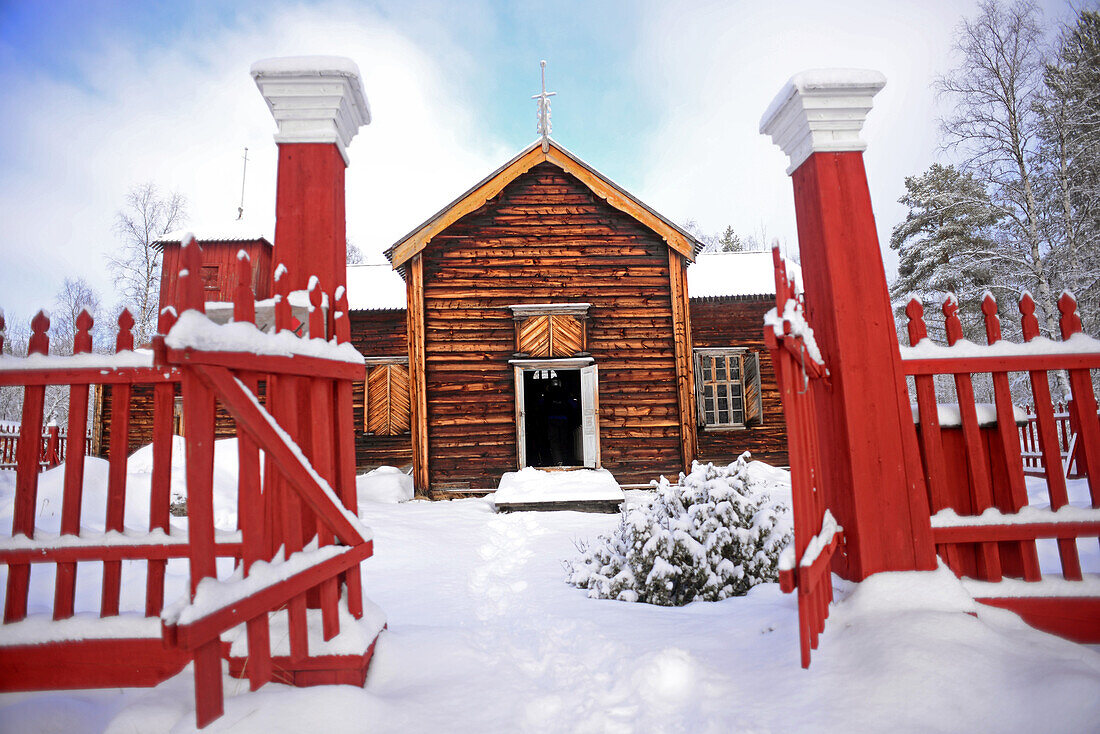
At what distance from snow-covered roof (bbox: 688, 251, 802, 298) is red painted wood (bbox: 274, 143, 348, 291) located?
38.7 feet

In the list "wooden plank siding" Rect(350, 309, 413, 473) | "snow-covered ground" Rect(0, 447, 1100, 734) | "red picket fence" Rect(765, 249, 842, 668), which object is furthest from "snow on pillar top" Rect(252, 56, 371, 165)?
"wooden plank siding" Rect(350, 309, 413, 473)

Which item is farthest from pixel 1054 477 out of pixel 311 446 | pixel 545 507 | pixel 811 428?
pixel 545 507

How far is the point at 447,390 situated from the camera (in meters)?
9.99

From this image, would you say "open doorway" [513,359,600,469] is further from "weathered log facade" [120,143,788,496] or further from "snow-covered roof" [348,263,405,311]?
"snow-covered roof" [348,263,405,311]

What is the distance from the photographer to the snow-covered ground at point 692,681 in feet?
5.98

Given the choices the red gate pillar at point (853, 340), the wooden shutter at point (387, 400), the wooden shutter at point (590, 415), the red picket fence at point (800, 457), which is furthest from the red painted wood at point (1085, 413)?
the wooden shutter at point (387, 400)

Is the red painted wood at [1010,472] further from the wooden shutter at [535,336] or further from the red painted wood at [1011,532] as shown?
the wooden shutter at [535,336]

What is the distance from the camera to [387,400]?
13.7m

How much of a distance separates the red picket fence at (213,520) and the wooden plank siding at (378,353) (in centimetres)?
1116

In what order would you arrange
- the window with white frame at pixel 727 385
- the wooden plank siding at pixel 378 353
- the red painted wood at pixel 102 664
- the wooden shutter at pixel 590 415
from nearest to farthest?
the red painted wood at pixel 102 664 < the wooden shutter at pixel 590 415 < the wooden plank siding at pixel 378 353 < the window with white frame at pixel 727 385

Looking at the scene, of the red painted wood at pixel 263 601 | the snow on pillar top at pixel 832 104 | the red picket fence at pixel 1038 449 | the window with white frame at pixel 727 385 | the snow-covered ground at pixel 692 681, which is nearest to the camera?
the red painted wood at pixel 263 601

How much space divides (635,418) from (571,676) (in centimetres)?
805

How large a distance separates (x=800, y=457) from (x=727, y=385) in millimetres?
12860

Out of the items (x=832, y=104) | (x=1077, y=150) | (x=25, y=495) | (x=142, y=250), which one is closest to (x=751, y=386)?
(x=1077, y=150)
